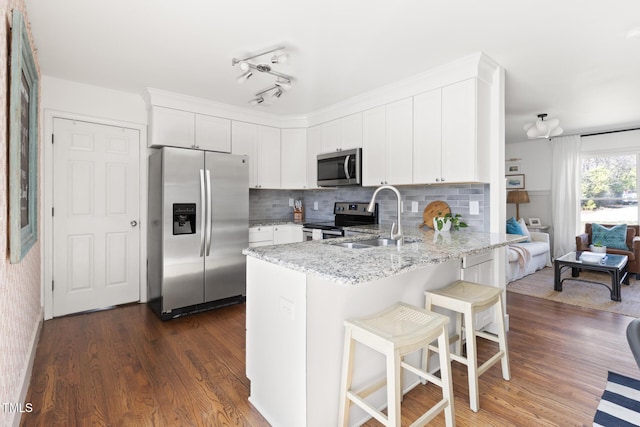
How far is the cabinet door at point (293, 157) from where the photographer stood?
4.41 m

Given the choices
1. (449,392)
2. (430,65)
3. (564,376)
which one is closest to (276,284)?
(449,392)

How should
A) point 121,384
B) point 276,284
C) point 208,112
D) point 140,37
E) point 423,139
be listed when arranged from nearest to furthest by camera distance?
1. point 276,284
2. point 121,384
3. point 140,37
4. point 423,139
5. point 208,112

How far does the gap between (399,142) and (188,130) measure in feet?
7.54

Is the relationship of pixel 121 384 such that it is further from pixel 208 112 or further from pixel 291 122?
pixel 291 122

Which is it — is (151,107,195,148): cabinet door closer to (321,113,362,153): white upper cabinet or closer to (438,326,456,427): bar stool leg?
(321,113,362,153): white upper cabinet

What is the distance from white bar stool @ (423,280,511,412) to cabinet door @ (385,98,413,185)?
1345 mm

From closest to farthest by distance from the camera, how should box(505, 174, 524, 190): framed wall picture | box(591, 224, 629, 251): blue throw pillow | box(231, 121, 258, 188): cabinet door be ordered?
box(231, 121, 258, 188): cabinet door < box(591, 224, 629, 251): blue throw pillow < box(505, 174, 524, 190): framed wall picture

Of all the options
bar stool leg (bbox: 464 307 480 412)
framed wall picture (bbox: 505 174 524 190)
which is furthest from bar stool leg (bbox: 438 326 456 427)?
framed wall picture (bbox: 505 174 524 190)

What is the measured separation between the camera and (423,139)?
119 inches

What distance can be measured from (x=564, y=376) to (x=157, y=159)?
149 inches

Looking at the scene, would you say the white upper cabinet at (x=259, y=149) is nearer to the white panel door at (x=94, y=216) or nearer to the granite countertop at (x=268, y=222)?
the granite countertop at (x=268, y=222)

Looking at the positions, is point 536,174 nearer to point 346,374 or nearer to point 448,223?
point 448,223

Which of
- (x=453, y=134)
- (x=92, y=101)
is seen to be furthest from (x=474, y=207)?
(x=92, y=101)

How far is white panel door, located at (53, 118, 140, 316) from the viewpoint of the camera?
10.4ft
